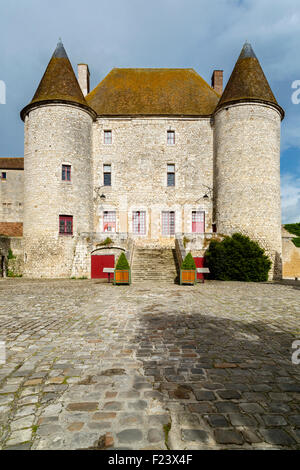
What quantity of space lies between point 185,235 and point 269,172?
7.06 metres

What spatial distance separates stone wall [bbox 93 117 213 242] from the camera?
2050 cm

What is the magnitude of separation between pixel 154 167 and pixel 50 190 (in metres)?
8.10

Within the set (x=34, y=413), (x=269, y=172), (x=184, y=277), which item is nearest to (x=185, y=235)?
(x=184, y=277)

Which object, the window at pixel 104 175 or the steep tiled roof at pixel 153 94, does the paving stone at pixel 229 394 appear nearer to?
the window at pixel 104 175

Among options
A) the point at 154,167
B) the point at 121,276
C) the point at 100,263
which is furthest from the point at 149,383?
the point at 154,167

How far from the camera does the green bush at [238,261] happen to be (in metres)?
15.0

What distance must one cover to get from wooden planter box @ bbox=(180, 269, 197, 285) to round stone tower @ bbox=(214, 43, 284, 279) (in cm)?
674

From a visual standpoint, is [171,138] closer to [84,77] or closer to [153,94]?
[153,94]

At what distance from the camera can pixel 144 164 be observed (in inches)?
814

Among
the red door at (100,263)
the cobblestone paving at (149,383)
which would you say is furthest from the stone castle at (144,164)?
the cobblestone paving at (149,383)

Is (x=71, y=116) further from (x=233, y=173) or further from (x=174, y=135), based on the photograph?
Result: (x=233, y=173)

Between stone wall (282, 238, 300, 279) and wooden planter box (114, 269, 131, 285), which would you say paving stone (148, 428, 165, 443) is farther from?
stone wall (282, 238, 300, 279)

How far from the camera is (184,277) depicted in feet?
39.8

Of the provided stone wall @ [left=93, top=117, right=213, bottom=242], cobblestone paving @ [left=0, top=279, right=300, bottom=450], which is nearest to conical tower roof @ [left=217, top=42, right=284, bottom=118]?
stone wall @ [left=93, top=117, right=213, bottom=242]
